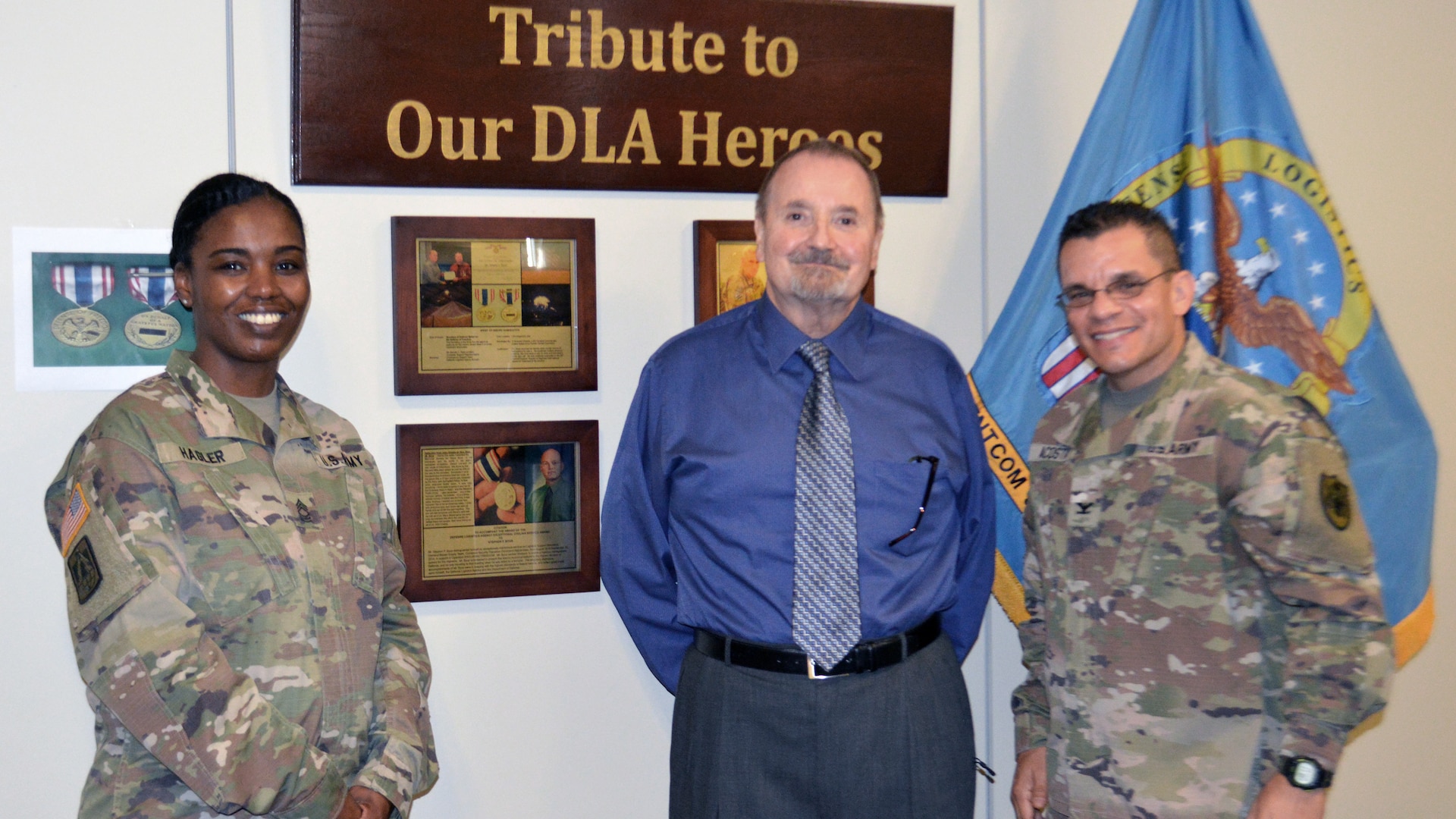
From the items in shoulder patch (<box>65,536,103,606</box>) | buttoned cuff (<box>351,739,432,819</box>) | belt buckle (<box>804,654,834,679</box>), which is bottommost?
buttoned cuff (<box>351,739,432,819</box>)

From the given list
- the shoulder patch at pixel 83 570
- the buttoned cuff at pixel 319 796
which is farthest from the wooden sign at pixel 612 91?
the buttoned cuff at pixel 319 796

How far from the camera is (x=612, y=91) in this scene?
85.2 inches

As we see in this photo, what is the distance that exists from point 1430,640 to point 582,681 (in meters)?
2.02

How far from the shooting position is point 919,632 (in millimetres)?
1843

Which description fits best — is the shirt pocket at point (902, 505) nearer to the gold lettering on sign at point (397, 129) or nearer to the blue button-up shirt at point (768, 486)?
the blue button-up shirt at point (768, 486)

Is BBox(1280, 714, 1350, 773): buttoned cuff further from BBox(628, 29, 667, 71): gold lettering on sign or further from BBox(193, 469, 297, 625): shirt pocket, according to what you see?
BBox(628, 29, 667, 71): gold lettering on sign

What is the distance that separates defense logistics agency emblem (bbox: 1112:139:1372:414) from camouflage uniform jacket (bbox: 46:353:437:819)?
163cm

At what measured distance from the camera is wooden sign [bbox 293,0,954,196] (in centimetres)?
202

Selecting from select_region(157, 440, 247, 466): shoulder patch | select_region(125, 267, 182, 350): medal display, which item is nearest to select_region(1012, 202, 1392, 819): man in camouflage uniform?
select_region(157, 440, 247, 466): shoulder patch

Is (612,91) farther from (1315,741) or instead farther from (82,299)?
(1315,741)

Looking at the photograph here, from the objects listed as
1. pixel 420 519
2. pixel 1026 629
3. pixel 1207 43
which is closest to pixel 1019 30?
pixel 1207 43

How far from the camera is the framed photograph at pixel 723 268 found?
2.23 metres

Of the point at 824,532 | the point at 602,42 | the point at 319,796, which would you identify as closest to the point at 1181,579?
the point at 824,532

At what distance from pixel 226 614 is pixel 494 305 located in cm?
80
